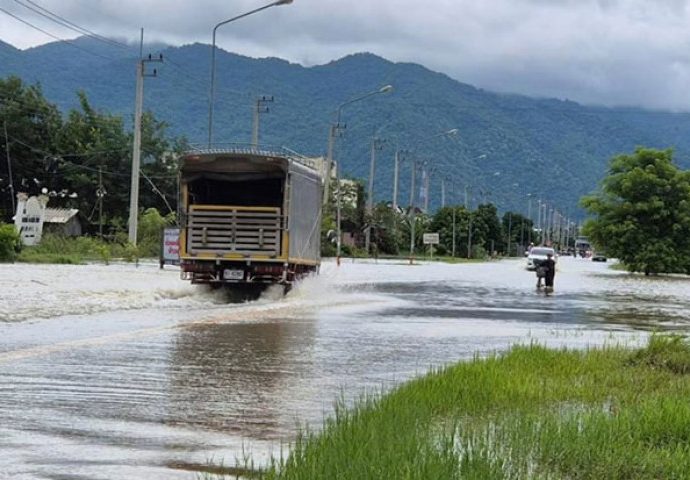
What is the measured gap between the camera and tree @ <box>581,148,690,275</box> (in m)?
64.8

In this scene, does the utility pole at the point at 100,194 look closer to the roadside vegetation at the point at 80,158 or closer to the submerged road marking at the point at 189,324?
the roadside vegetation at the point at 80,158

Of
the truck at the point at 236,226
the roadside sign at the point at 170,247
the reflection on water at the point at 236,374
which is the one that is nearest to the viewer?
the reflection on water at the point at 236,374

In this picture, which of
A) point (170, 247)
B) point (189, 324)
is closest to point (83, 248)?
point (170, 247)

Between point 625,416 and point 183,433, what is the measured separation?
9.71 ft

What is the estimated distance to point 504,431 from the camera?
6.68 meters

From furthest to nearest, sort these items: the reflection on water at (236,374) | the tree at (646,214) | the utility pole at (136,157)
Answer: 1. the tree at (646,214)
2. the utility pole at (136,157)
3. the reflection on water at (236,374)

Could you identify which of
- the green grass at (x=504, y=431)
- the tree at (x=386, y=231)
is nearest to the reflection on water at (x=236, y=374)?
the green grass at (x=504, y=431)

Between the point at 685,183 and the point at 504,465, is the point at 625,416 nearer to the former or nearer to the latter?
the point at 504,465

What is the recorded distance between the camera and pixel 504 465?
222 inches

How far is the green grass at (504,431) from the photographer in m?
5.38

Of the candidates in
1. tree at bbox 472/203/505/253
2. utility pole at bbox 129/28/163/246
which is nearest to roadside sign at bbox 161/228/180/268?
utility pole at bbox 129/28/163/246

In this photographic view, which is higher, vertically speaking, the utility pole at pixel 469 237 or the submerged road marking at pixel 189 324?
the utility pole at pixel 469 237

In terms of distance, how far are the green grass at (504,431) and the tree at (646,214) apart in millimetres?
56347

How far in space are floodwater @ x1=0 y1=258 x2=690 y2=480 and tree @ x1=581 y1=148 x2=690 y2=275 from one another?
38.3m
